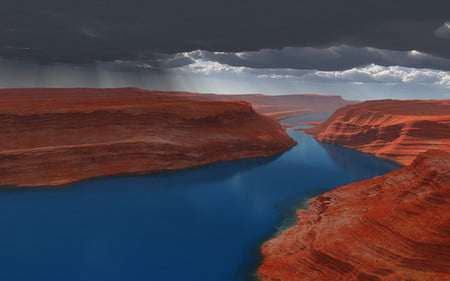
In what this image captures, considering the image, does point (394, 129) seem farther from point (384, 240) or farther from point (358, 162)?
point (384, 240)

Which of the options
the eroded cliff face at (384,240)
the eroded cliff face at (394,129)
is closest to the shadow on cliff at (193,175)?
the eroded cliff face at (384,240)

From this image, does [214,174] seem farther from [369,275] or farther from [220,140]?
[369,275]

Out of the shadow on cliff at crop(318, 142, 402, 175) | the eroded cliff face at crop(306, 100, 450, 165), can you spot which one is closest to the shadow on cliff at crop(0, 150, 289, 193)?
the shadow on cliff at crop(318, 142, 402, 175)

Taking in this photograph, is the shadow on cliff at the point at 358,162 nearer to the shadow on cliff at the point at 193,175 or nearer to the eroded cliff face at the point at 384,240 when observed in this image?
the shadow on cliff at the point at 193,175

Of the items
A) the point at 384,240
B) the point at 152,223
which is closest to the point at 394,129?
the point at 384,240

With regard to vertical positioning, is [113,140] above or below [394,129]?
below

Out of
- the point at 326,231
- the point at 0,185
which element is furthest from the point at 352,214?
the point at 0,185

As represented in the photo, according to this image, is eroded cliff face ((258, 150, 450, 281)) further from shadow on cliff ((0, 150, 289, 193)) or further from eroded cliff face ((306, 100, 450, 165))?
eroded cliff face ((306, 100, 450, 165))

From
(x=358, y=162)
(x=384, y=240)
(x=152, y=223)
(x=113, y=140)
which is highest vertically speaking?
(x=113, y=140)
